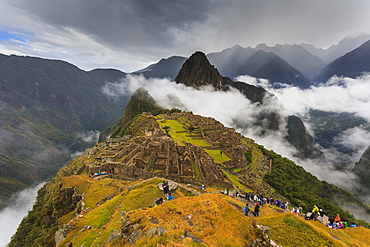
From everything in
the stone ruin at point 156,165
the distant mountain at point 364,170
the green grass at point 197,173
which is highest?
the stone ruin at point 156,165

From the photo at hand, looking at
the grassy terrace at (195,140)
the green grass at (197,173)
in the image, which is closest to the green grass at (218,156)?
the grassy terrace at (195,140)

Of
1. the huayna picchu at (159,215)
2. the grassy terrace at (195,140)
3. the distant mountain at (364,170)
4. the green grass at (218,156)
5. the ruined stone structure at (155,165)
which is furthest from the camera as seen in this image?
the distant mountain at (364,170)

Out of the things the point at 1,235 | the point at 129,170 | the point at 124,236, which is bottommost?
the point at 1,235

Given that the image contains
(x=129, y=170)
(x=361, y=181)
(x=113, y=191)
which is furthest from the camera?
(x=361, y=181)

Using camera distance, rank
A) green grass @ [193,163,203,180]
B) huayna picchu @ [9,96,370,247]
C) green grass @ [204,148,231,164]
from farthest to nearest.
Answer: green grass @ [204,148,231,164] → green grass @ [193,163,203,180] → huayna picchu @ [9,96,370,247]

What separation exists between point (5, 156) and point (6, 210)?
100041mm

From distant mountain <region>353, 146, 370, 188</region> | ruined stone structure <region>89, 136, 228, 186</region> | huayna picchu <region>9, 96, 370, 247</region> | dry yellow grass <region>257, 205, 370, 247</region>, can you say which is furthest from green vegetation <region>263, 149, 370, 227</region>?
distant mountain <region>353, 146, 370, 188</region>

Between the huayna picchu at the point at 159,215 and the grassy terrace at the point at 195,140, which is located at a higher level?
the huayna picchu at the point at 159,215

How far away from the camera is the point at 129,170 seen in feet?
96.1

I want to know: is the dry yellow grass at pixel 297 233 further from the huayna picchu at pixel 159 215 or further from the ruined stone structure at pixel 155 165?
the ruined stone structure at pixel 155 165

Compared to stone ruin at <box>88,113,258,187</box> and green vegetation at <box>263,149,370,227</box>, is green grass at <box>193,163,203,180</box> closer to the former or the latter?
stone ruin at <box>88,113,258,187</box>

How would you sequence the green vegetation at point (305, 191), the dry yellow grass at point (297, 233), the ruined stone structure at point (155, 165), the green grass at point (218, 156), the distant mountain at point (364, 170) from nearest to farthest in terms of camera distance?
the dry yellow grass at point (297, 233), the ruined stone structure at point (155, 165), the green vegetation at point (305, 191), the green grass at point (218, 156), the distant mountain at point (364, 170)

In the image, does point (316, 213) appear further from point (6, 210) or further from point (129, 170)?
point (6, 210)

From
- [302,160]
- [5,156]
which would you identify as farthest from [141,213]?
[5,156]
